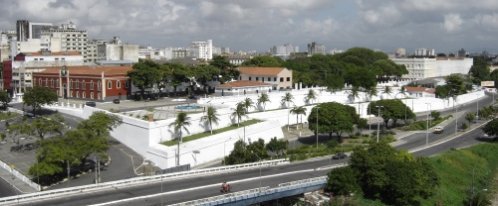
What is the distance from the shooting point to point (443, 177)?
53.3 meters

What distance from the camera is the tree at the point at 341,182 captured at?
42469mm

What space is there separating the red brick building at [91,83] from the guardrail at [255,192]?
41.3 m

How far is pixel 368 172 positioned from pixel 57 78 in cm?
5567

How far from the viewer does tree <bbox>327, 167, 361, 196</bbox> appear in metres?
42.5

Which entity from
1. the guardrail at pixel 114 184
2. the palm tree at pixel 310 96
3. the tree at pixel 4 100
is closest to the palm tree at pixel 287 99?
the palm tree at pixel 310 96

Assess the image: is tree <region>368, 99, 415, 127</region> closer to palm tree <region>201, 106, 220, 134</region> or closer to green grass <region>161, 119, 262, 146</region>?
green grass <region>161, 119, 262, 146</region>

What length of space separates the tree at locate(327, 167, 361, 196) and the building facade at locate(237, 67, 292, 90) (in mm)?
46246

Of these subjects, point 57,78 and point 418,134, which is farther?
point 57,78

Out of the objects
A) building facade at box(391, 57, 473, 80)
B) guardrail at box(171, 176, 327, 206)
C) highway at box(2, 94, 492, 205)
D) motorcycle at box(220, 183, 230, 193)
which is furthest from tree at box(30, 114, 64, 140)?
building facade at box(391, 57, 473, 80)

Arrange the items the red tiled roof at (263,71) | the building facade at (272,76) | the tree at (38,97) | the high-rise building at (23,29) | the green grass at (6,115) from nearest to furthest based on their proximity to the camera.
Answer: the tree at (38,97) → the green grass at (6,115) → the building facade at (272,76) → the red tiled roof at (263,71) → the high-rise building at (23,29)

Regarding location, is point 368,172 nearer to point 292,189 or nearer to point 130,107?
point 292,189

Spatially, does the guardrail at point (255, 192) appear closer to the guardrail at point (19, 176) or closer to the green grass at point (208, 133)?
the guardrail at point (19, 176)

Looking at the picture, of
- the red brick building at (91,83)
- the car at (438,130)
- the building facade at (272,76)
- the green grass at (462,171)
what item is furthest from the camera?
the building facade at (272,76)

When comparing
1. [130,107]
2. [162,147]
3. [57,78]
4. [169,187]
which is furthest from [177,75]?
[169,187]
